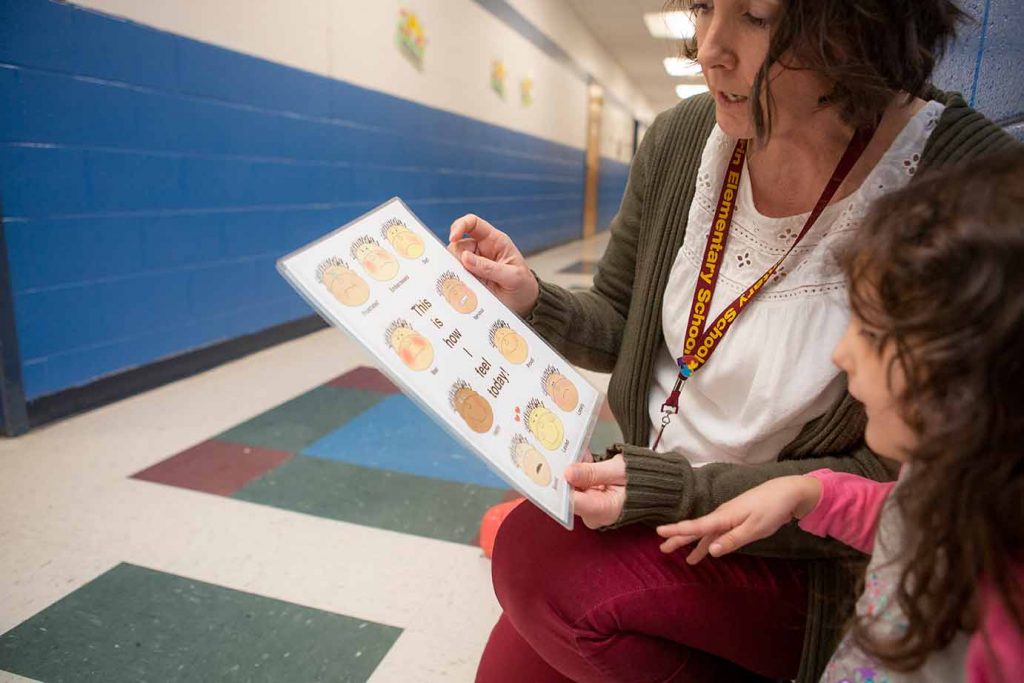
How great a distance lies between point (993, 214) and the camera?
454 millimetres

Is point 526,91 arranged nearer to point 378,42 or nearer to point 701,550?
point 378,42

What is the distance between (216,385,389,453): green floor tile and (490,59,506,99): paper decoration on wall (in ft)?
11.6

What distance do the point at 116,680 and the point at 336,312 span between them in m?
0.78

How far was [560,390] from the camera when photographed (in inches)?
31.7

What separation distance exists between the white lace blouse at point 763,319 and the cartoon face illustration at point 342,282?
428mm

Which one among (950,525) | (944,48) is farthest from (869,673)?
(944,48)

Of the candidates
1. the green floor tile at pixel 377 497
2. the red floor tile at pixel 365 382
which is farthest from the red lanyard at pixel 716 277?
the red floor tile at pixel 365 382

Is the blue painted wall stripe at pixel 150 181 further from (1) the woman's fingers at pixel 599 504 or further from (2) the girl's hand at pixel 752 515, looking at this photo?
(2) the girl's hand at pixel 752 515

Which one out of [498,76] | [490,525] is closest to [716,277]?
[490,525]

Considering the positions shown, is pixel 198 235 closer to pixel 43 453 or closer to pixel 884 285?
pixel 43 453

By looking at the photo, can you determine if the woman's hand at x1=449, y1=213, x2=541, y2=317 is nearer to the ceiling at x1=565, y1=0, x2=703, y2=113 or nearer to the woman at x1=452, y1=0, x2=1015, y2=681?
the woman at x1=452, y1=0, x2=1015, y2=681

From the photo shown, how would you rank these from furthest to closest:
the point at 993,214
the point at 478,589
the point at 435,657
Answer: the point at 478,589, the point at 435,657, the point at 993,214

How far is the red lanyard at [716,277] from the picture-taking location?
2.60ft

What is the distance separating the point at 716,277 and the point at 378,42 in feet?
10.2
